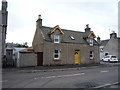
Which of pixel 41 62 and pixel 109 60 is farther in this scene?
pixel 109 60

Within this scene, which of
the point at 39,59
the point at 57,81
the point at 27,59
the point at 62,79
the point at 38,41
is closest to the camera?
the point at 57,81

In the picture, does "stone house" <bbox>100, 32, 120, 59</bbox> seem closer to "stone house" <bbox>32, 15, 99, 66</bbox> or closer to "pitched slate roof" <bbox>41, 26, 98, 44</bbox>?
"stone house" <bbox>32, 15, 99, 66</bbox>

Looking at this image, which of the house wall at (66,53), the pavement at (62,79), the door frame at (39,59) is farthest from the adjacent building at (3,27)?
the pavement at (62,79)

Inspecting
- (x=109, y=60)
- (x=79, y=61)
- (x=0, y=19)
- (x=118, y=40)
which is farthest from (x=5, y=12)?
(x=118, y=40)

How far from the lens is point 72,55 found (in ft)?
82.5

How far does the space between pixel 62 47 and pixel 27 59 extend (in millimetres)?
6505

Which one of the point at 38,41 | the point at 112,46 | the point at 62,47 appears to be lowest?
the point at 62,47

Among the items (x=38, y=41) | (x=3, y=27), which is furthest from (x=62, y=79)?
(x=38, y=41)

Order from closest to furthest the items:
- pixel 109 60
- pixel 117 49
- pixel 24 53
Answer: pixel 24 53
pixel 109 60
pixel 117 49

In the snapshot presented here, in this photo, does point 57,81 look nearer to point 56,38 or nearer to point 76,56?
point 56,38

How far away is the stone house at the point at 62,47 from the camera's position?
74.1 ft

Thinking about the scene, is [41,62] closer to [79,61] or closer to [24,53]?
[24,53]

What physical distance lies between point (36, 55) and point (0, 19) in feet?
24.8

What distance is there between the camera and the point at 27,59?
20.6 meters
